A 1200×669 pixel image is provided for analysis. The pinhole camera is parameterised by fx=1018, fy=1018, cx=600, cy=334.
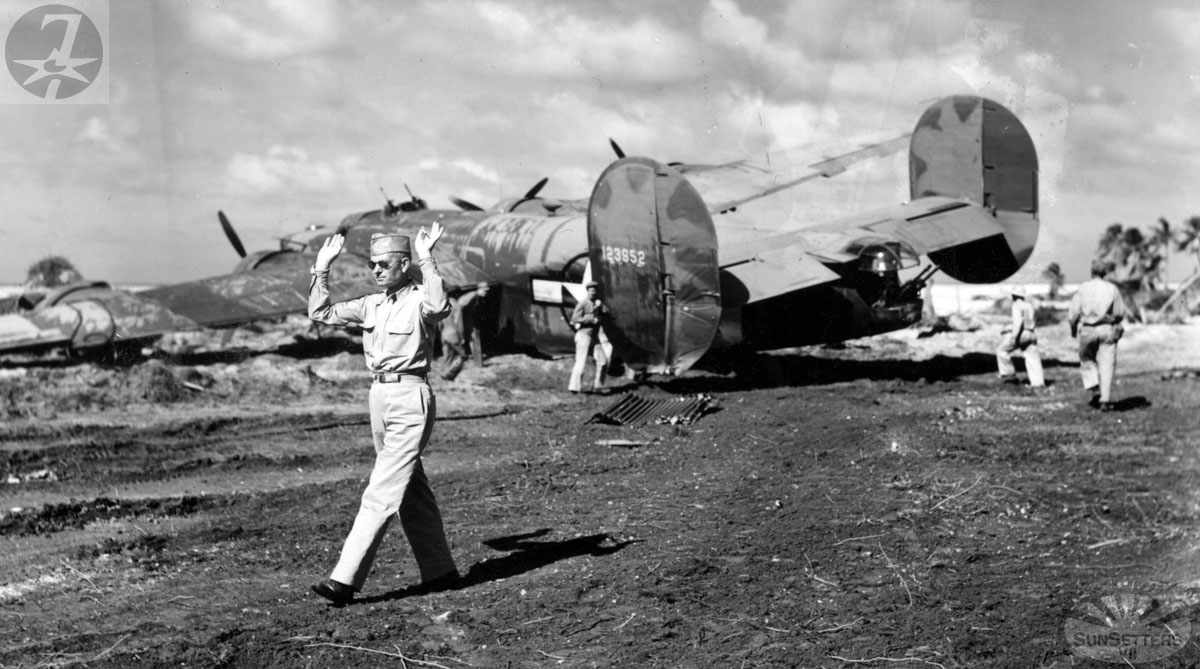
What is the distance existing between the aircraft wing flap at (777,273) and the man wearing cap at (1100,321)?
348 centimetres

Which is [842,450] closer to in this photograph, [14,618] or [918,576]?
[918,576]

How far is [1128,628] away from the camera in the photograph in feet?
18.2

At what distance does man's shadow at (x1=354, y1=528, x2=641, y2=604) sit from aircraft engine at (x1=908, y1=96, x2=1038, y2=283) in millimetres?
12644

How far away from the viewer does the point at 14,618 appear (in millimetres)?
6469

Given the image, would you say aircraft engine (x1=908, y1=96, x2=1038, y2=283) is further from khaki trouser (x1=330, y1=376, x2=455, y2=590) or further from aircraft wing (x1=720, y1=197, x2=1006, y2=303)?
khaki trouser (x1=330, y1=376, x2=455, y2=590)

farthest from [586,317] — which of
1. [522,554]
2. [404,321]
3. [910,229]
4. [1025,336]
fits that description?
[404,321]

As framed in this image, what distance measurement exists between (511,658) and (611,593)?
3.93 feet

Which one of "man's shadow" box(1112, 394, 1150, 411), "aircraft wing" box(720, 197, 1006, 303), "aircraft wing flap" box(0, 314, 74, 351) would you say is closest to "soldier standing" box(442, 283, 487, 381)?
"aircraft wing" box(720, 197, 1006, 303)

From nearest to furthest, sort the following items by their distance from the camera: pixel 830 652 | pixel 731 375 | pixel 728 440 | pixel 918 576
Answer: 1. pixel 830 652
2. pixel 918 576
3. pixel 728 440
4. pixel 731 375

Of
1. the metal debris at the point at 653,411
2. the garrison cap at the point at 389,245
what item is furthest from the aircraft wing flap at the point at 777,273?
the garrison cap at the point at 389,245

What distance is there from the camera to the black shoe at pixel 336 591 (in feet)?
20.6

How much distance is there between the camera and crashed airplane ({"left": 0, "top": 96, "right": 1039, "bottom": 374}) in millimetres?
14477

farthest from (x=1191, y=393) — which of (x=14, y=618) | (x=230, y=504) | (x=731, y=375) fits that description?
A: (x=14, y=618)

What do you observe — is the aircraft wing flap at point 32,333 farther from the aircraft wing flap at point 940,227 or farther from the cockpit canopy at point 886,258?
the aircraft wing flap at point 940,227
